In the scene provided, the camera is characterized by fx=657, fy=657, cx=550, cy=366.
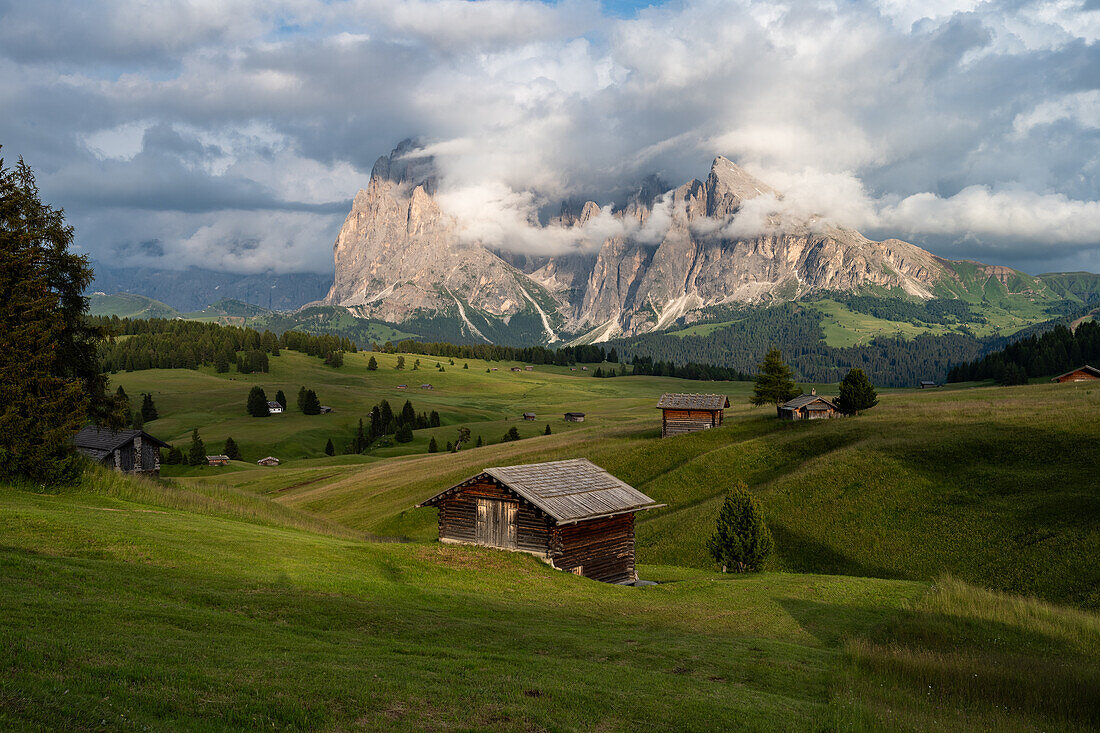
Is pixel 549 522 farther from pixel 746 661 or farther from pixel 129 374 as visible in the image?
pixel 129 374

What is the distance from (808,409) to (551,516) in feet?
187

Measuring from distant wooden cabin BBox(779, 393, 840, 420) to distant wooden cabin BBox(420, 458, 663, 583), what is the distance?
46.7 metres

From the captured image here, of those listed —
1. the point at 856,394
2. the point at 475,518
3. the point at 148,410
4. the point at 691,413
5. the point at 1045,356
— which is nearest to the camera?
the point at 475,518

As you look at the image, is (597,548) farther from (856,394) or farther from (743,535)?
(856,394)

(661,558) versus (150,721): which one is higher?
(150,721)

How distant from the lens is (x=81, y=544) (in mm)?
20922

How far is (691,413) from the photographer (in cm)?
7969

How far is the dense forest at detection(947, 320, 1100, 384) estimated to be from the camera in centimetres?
13775

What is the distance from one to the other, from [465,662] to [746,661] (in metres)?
8.66

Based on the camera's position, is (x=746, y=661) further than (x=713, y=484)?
No

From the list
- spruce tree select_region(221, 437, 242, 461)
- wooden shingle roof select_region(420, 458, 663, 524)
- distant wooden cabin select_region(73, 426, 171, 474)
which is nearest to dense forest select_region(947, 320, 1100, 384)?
wooden shingle roof select_region(420, 458, 663, 524)

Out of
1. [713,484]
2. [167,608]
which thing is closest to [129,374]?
[713,484]

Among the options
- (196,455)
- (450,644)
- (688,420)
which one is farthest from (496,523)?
(196,455)

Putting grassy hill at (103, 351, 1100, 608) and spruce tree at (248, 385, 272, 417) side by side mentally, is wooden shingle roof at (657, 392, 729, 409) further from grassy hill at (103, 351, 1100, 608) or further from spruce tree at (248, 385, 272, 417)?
→ spruce tree at (248, 385, 272, 417)
